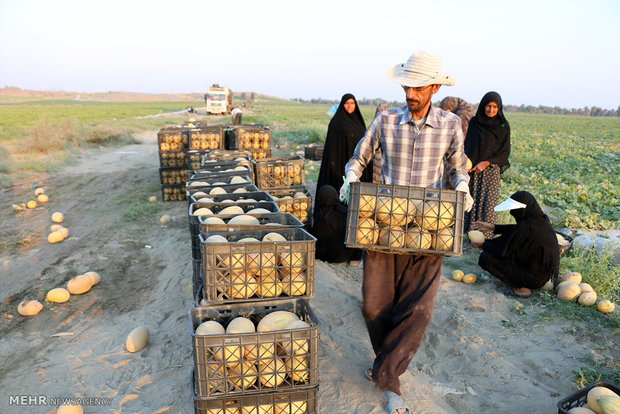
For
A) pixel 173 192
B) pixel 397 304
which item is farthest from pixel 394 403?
pixel 173 192

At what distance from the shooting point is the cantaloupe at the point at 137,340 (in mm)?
3701

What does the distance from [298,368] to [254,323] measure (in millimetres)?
501

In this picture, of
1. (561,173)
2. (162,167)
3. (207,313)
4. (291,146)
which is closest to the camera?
(207,313)

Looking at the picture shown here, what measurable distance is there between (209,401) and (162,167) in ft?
22.9

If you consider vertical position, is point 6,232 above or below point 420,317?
below

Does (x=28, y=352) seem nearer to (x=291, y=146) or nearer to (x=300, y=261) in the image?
(x=300, y=261)

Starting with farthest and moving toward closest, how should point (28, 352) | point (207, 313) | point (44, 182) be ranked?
point (44, 182), point (28, 352), point (207, 313)

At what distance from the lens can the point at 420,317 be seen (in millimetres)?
2863

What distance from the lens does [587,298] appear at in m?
4.32

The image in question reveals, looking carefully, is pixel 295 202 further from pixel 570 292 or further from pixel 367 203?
pixel 570 292

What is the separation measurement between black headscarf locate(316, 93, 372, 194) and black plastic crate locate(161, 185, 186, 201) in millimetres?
3795

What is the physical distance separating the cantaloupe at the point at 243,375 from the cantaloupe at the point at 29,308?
3270 millimetres

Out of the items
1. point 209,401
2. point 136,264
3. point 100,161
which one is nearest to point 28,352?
point 136,264

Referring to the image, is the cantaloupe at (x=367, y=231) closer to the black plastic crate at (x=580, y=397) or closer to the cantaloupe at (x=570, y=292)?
the black plastic crate at (x=580, y=397)
